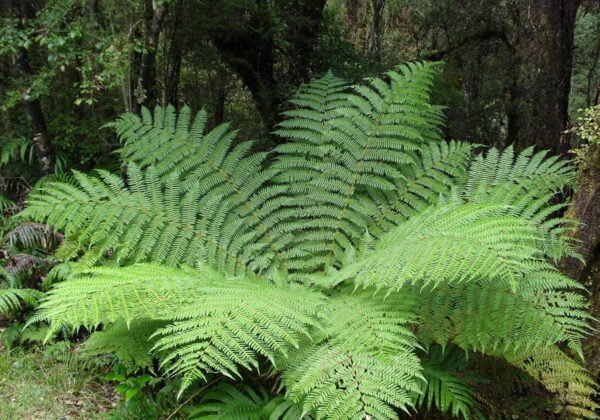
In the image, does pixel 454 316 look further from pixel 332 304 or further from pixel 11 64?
pixel 11 64

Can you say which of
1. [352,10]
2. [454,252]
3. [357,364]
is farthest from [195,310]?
[352,10]

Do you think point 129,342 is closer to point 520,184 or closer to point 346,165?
point 346,165

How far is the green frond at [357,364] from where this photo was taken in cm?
165

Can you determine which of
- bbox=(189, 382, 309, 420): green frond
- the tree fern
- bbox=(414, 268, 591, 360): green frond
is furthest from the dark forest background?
bbox=(189, 382, 309, 420): green frond

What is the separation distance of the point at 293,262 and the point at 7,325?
6.28 ft

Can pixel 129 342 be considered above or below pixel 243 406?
above

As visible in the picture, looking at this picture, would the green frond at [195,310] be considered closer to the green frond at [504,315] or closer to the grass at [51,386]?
the green frond at [504,315]

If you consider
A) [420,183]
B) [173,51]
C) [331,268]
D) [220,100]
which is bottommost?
[331,268]

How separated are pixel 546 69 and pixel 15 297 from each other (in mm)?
4943

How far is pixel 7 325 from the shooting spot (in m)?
3.18

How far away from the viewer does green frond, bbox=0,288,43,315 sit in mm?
2855

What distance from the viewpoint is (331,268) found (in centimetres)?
268

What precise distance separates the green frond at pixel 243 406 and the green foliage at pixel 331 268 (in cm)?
1

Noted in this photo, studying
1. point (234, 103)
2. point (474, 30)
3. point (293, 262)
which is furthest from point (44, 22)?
point (474, 30)
